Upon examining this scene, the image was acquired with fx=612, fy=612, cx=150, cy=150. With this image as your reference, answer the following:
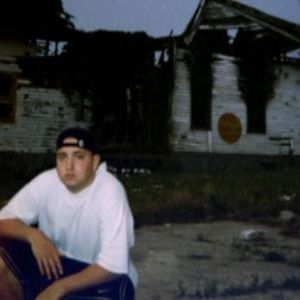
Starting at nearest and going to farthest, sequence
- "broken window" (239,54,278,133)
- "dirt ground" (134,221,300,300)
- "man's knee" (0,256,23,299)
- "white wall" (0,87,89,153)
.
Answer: "man's knee" (0,256,23,299), "dirt ground" (134,221,300,300), "white wall" (0,87,89,153), "broken window" (239,54,278,133)

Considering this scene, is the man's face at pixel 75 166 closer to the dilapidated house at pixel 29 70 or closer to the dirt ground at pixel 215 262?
the dirt ground at pixel 215 262

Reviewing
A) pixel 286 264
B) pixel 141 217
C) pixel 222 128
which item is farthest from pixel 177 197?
pixel 222 128

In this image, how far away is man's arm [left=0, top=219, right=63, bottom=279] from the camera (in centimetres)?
251

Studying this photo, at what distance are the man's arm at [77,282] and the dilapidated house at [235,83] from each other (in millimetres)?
14728

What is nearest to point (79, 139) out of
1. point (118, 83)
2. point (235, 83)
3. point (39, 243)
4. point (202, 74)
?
point (39, 243)

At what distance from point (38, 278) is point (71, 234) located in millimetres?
228

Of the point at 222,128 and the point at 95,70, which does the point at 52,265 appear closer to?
the point at 95,70

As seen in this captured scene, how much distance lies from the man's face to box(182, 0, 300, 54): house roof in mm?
14933

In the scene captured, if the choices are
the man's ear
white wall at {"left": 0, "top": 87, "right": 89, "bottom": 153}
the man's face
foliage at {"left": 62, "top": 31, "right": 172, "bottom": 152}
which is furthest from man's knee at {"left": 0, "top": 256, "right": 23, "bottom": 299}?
white wall at {"left": 0, "top": 87, "right": 89, "bottom": 153}

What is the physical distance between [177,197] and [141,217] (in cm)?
130

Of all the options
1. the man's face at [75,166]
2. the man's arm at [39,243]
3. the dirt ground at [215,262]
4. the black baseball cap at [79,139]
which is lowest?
the dirt ground at [215,262]

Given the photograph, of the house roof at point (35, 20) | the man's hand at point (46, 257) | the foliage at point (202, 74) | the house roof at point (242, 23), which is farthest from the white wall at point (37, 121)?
Answer: the man's hand at point (46, 257)

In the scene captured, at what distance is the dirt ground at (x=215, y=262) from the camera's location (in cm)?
400

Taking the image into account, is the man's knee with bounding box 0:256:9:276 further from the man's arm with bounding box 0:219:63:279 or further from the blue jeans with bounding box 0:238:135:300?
the man's arm with bounding box 0:219:63:279
